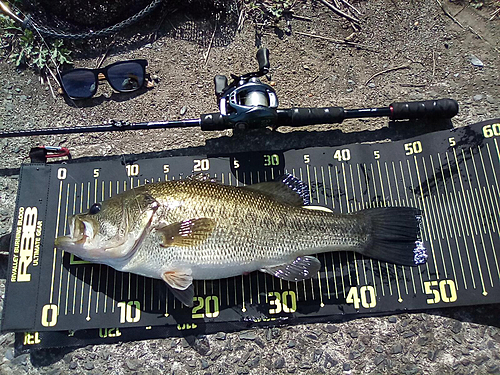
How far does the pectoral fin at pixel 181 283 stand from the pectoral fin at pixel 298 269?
0.57 meters

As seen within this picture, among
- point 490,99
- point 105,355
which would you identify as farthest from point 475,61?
point 105,355

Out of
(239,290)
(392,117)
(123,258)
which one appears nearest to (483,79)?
(392,117)

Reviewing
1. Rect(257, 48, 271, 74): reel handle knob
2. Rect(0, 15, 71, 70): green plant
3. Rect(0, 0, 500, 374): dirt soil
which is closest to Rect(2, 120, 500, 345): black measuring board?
Rect(0, 0, 500, 374): dirt soil

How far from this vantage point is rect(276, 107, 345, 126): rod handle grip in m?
2.92

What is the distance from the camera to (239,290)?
107 inches

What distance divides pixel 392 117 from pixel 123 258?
251 centimetres

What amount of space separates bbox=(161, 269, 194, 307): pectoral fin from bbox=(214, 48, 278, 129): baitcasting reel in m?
1.25

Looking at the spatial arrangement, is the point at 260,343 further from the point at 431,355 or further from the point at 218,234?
the point at 431,355

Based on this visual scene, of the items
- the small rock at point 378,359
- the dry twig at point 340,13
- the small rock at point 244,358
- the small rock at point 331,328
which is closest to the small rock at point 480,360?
the small rock at point 378,359

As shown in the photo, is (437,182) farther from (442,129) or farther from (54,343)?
(54,343)

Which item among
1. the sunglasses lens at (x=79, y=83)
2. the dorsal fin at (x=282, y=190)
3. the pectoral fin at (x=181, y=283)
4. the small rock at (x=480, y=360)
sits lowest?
the small rock at (x=480, y=360)

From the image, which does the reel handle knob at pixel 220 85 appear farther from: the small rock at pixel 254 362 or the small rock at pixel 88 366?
the small rock at pixel 88 366

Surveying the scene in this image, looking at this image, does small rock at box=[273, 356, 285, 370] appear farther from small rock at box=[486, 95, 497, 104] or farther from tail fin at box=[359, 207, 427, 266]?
small rock at box=[486, 95, 497, 104]

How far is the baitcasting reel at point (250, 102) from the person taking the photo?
2.64 metres
